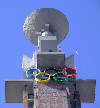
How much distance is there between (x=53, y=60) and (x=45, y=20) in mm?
10237

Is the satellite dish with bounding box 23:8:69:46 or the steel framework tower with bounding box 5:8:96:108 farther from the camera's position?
the satellite dish with bounding box 23:8:69:46

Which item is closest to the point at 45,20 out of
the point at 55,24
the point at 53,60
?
the point at 55,24

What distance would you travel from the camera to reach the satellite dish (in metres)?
53.0

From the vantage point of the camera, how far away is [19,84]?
4428cm

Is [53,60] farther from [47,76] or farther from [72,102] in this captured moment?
[72,102]

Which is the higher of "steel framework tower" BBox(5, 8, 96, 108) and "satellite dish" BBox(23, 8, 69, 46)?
"satellite dish" BBox(23, 8, 69, 46)

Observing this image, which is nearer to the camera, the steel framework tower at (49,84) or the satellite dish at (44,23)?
the steel framework tower at (49,84)

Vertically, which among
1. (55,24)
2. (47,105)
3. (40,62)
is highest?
(55,24)

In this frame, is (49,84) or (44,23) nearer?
(49,84)

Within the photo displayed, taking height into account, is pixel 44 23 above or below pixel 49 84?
above

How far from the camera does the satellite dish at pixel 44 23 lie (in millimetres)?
53031

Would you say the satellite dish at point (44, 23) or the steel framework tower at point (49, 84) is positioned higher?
the satellite dish at point (44, 23)

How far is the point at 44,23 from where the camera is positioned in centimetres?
5306

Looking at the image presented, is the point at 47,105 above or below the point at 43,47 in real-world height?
below
